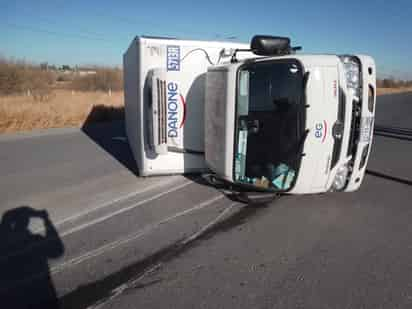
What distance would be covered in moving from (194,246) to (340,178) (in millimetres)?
2295

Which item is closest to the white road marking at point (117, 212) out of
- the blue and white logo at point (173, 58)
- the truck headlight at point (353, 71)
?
the blue and white logo at point (173, 58)

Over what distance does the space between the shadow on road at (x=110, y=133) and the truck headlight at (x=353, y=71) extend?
13.6 ft

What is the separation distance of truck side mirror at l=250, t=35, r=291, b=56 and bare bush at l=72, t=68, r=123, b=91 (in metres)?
28.7

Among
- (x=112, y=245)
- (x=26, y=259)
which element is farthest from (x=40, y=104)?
(x=112, y=245)

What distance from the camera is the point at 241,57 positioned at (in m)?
5.42

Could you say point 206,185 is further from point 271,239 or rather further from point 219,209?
point 271,239

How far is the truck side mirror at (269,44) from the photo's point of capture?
14.6 feet

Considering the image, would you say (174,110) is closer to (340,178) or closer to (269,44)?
(269,44)

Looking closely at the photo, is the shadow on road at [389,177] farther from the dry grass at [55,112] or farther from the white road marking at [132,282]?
the dry grass at [55,112]

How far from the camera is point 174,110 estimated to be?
16.9 ft

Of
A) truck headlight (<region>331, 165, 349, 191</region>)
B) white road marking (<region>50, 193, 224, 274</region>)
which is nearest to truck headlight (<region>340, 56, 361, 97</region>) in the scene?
truck headlight (<region>331, 165, 349, 191</region>)

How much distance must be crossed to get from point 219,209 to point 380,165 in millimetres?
4329

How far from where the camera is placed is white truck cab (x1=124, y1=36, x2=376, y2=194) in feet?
12.1

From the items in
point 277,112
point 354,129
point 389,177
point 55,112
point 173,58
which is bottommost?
point 389,177
